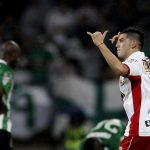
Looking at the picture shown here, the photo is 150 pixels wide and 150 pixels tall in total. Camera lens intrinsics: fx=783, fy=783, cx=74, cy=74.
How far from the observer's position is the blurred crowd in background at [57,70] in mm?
12898

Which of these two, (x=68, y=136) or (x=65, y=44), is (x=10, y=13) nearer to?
(x=65, y=44)

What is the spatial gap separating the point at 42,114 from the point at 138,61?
20.1 feet

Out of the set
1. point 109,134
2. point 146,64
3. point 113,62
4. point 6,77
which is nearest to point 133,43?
point 146,64

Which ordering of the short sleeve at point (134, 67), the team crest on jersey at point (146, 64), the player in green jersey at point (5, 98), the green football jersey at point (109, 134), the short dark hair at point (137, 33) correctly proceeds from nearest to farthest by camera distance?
the short sleeve at point (134, 67) < the team crest on jersey at point (146, 64) < the short dark hair at point (137, 33) < the green football jersey at point (109, 134) < the player in green jersey at point (5, 98)

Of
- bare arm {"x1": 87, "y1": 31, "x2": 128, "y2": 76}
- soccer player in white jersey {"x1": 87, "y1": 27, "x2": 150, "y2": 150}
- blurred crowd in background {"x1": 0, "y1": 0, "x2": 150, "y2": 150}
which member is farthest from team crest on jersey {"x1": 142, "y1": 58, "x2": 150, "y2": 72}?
blurred crowd in background {"x1": 0, "y1": 0, "x2": 150, "y2": 150}

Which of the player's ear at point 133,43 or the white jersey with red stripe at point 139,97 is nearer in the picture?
the white jersey with red stripe at point 139,97

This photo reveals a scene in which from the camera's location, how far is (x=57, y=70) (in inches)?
515

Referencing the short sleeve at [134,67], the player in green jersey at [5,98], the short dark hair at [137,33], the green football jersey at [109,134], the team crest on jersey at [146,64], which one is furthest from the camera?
the player in green jersey at [5,98]

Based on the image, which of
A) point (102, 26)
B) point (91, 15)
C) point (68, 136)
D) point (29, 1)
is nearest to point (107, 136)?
point (68, 136)

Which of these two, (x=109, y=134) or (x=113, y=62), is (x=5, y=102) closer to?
(x=109, y=134)

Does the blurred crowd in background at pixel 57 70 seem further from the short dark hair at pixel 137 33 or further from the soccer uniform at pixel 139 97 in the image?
the soccer uniform at pixel 139 97

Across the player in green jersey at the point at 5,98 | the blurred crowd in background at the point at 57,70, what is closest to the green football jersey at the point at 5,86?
the player in green jersey at the point at 5,98

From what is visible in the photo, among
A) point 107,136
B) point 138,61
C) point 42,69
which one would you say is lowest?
point 107,136

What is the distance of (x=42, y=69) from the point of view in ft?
43.1
